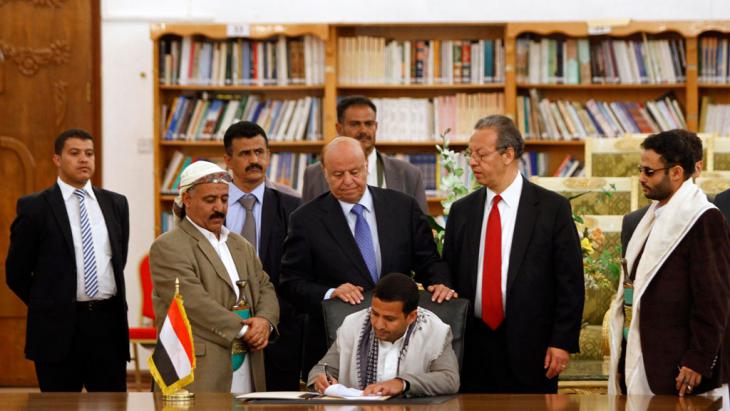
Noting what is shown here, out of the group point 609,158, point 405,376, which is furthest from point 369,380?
point 609,158

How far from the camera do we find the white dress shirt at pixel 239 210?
491cm

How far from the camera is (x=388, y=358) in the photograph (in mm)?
3814

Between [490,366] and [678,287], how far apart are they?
2.52 feet

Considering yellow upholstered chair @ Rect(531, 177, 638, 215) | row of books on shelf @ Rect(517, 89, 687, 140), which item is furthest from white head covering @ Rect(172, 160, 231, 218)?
row of books on shelf @ Rect(517, 89, 687, 140)

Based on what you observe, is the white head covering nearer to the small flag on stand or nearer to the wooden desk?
the small flag on stand

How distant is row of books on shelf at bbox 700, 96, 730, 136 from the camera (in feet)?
25.7

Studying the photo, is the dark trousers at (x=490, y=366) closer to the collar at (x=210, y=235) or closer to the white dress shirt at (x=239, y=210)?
the collar at (x=210, y=235)

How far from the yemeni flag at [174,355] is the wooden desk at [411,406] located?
71 millimetres

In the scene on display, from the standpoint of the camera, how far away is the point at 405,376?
3641 millimetres

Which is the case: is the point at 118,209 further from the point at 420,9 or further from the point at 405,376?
the point at 420,9

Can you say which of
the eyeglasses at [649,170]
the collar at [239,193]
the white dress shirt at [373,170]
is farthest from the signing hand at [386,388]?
the white dress shirt at [373,170]

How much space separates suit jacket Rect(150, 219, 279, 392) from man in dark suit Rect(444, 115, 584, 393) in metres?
0.79

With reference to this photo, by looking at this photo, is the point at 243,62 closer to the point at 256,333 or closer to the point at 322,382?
the point at 256,333

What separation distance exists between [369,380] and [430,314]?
32 cm
